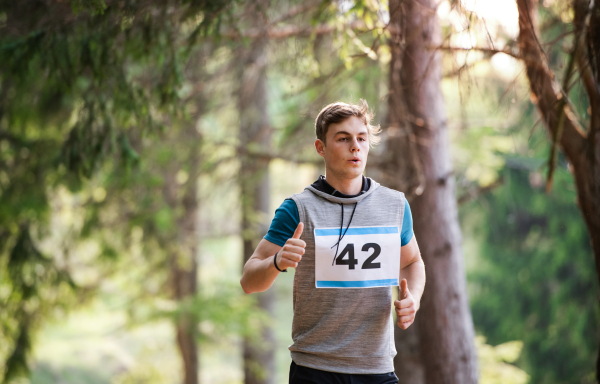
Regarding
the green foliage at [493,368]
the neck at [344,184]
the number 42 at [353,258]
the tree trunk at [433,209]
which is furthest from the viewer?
the green foliage at [493,368]

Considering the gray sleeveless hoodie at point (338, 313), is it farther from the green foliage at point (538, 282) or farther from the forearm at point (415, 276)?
the green foliage at point (538, 282)

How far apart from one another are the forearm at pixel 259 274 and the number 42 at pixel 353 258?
277 millimetres

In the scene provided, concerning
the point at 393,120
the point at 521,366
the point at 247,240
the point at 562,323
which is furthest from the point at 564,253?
the point at 393,120

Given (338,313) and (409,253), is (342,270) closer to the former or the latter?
(338,313)

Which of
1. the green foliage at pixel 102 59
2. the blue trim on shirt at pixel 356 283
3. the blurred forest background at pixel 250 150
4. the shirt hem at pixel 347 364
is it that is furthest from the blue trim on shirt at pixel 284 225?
the green foliage at pixel 102 59

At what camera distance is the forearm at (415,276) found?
2.19 m

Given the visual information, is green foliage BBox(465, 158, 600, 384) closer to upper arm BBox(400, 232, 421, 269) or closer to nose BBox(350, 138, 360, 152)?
upper arm BBox(400, 232, 421, 269)

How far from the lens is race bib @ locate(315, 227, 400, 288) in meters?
2.06

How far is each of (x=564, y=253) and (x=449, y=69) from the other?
28.7 ft

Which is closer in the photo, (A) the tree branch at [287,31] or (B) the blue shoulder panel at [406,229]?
(B) the blue shoulder panel at [406,229]

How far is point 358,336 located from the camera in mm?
2062

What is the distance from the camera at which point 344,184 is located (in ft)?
7.15

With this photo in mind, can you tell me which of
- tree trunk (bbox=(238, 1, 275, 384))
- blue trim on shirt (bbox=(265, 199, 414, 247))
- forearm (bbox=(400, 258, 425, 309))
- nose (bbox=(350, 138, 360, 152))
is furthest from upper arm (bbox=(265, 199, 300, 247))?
tree trunk (bbox=(238, 1, 275, 384))

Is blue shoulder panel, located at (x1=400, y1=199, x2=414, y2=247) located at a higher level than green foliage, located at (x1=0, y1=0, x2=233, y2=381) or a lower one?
lower
